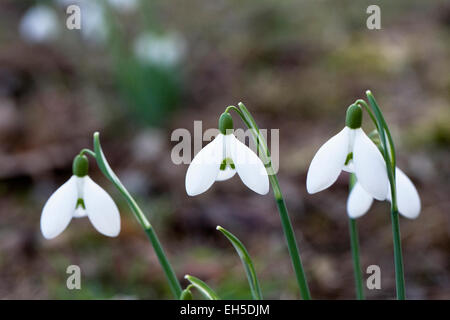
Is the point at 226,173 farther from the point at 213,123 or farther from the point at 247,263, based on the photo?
the point at 213,123

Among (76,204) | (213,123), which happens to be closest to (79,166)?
(76,204)

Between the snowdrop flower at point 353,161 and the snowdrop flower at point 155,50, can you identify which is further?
the snowdrop flower at point 155,50

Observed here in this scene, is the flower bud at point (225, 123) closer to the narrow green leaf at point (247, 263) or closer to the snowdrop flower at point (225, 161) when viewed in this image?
the snowdrop flower at point (225, 161)

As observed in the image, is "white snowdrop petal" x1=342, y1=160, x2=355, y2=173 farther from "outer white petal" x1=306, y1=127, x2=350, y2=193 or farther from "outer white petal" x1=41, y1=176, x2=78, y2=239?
"outer white petal" x1=41, y1=176, x2=78, y2=239

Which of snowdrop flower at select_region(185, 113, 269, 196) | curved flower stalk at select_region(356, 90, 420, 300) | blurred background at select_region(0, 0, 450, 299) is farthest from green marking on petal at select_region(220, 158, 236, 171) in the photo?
blurred background at select_region(0, 0, 450, 299)

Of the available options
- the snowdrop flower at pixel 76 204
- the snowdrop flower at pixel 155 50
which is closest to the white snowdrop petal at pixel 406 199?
the snowdrop flower at pixel 76 204

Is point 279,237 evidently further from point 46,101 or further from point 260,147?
point 46,101
